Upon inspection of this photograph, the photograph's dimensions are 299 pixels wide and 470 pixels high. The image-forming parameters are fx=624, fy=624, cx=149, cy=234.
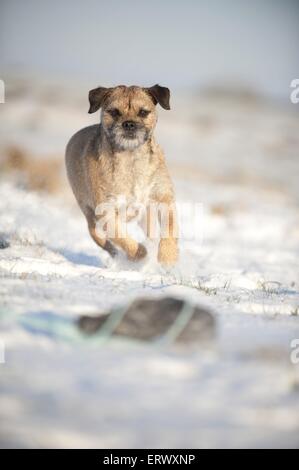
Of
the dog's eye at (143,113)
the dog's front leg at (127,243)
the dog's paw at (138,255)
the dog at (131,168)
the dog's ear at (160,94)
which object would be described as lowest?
the dog's paw at (138,255)

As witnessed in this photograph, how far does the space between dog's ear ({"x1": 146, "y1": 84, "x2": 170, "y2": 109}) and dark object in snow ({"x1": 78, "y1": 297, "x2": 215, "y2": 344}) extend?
3.77 m

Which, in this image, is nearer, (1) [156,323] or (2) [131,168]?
(1) [156,323]

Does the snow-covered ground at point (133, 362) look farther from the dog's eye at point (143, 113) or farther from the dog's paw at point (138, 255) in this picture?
the dog's eye at point (143, 113)

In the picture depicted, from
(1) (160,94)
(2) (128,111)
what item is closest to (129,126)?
(2) (128,111)

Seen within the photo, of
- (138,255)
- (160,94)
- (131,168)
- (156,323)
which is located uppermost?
(160,94)

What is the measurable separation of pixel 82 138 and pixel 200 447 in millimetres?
5719

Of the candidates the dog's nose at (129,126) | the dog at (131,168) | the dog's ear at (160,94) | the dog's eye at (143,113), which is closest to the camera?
the dog's nose at (129,126)

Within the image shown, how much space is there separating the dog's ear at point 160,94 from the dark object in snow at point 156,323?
12.4 feet

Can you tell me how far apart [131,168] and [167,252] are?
945 mm

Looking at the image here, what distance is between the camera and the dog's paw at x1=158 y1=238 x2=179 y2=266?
6.41m

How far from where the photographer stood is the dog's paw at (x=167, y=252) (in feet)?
21.0

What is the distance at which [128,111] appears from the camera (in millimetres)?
6520

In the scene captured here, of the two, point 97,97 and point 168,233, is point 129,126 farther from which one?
point 168,233

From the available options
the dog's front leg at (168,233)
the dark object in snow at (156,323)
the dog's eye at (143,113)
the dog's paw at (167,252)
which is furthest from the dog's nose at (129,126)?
the dark object in snow at (156,323)
